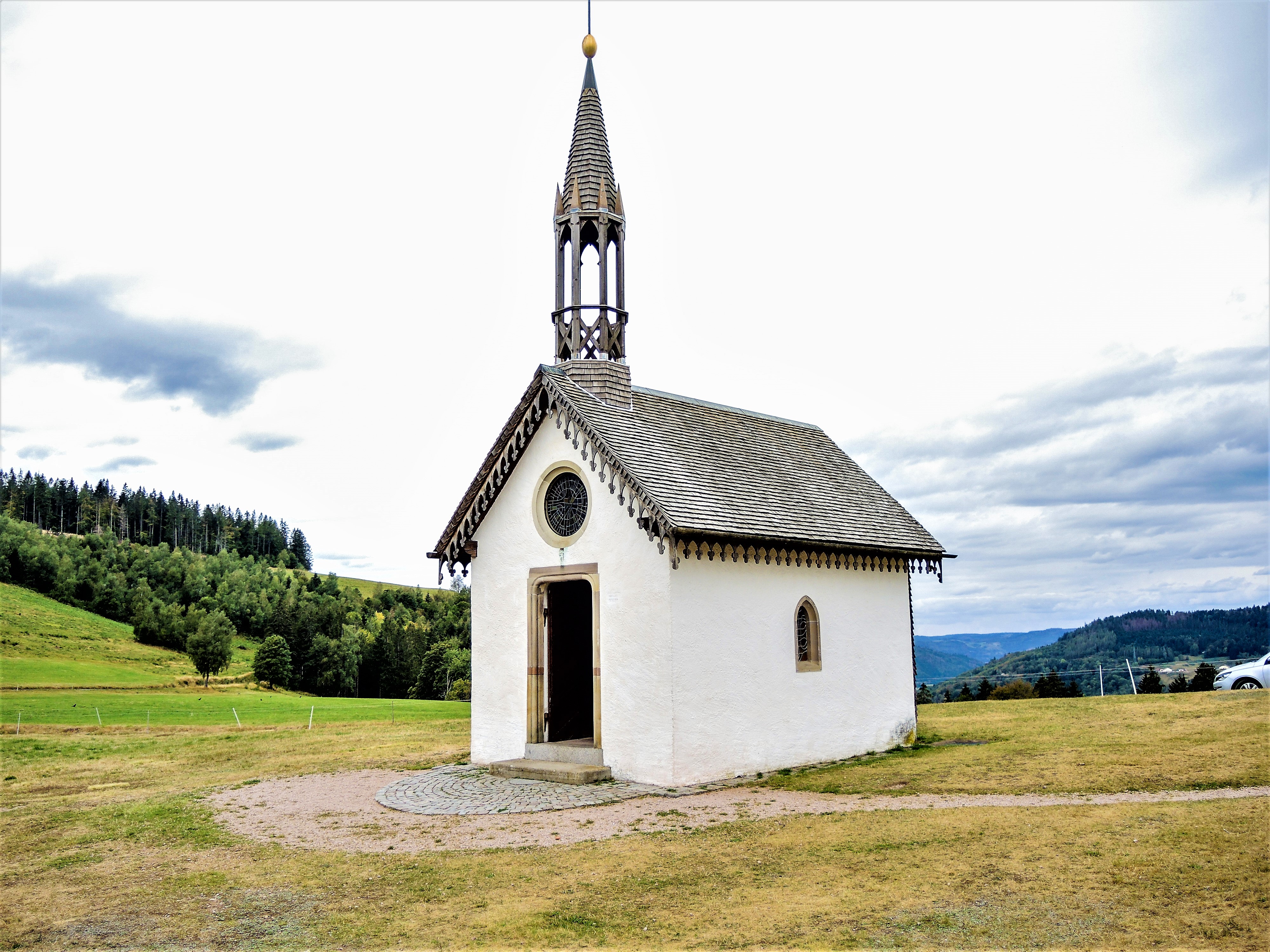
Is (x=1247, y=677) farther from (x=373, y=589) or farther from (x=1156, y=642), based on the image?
(x=373, y=589)

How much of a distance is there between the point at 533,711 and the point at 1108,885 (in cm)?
1199

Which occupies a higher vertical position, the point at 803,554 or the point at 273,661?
the point at 803,554

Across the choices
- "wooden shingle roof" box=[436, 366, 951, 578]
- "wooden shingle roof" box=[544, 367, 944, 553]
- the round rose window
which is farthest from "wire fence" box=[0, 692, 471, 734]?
"wooden shingle roof" box=[544, 367, 944, 553]

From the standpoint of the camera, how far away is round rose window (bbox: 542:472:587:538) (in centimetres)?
1838

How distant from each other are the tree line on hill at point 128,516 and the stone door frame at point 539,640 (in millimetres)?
146869

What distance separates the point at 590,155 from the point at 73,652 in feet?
247

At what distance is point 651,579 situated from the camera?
1673 centimetres

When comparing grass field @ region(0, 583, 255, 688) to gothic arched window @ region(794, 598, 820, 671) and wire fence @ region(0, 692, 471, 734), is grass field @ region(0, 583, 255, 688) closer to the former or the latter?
wire fence @ region(0, 692, 471, 734)

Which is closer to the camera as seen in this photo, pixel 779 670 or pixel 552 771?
pixel 552 771

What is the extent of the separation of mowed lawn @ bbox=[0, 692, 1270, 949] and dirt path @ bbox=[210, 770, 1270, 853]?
1.56 feet

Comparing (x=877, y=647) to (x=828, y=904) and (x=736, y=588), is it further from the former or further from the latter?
(x=828, y=904)

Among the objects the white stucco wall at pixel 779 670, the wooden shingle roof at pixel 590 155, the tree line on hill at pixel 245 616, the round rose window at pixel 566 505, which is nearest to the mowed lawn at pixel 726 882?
the white stucco wall at pixel 779 670

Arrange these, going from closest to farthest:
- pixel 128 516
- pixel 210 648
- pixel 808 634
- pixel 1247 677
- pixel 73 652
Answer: pixel 808 634 < pixel 1247 677 < pixel 210 648 < pixel 73 652 < pixel 128 516

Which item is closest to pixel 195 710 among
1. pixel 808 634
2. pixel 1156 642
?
pixel 808 634
